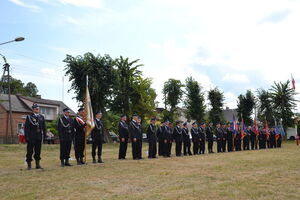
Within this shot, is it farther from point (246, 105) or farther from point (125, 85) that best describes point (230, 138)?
point (246, 105)

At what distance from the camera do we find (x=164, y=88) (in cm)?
5041

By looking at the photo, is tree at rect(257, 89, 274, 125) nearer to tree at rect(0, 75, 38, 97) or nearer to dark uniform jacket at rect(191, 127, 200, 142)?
dark uniform jacket at rect(191, 127, 200, 142)

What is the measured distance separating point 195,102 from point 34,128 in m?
39.1

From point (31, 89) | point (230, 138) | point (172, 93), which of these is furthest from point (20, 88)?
point (230, 138)

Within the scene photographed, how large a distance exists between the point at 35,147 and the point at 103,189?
4.62m

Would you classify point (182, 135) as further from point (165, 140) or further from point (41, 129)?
point (41, 129)

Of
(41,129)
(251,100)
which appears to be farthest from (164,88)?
(41,129)

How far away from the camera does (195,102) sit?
158 ft

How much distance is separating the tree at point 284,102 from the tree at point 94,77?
89.3 ft

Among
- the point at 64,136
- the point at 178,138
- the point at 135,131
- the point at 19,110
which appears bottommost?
the point at 178,138

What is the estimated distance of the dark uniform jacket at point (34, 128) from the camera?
396 inches

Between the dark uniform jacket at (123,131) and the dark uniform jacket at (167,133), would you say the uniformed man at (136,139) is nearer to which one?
the dark uniform jacket at (123,131)

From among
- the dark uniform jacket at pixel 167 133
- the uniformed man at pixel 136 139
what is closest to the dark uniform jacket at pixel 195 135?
the dark uniform jacket at pixel 167 133

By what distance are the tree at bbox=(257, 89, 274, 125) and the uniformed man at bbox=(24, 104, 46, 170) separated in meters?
45.4
